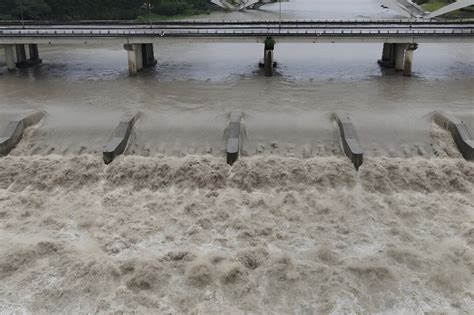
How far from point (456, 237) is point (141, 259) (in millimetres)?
8851

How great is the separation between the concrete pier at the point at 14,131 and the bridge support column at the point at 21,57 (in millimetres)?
14711

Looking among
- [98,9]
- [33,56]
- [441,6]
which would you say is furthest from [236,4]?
[33,56]

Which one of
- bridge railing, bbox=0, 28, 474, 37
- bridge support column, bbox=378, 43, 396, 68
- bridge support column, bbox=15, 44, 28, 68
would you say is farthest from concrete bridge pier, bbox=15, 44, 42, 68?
bridge support column, bbox=378, 43, 396, 68


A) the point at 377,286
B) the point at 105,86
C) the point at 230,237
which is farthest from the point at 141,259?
the point at 105,86

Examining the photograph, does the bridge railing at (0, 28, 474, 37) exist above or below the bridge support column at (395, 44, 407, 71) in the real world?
above

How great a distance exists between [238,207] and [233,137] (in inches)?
150

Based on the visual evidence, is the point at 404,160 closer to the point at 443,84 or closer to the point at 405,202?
the point at 405,202

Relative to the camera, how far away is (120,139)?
59.2 feet

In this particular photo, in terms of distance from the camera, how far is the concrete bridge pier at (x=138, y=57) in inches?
1190

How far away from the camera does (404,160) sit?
675 inches

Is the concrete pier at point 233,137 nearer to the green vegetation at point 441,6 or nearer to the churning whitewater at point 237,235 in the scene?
the churning whitewater at point 237,235

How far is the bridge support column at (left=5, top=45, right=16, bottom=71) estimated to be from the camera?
31.6 m

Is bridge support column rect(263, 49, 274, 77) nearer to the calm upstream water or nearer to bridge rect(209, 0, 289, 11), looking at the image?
the calm upstream water

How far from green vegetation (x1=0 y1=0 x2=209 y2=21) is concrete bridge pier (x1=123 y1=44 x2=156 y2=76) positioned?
93.8 feet
